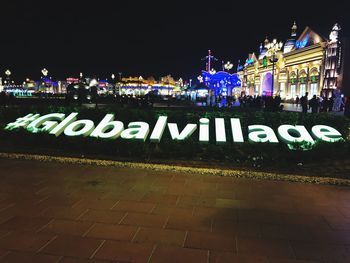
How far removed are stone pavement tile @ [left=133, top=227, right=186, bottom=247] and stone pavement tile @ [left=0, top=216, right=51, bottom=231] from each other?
127 cm

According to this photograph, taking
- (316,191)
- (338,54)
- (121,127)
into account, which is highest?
(338,54)

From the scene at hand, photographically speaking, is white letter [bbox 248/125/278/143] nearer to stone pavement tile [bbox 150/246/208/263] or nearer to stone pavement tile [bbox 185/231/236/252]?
stone pavement tile [bbox 185/231/236/252]

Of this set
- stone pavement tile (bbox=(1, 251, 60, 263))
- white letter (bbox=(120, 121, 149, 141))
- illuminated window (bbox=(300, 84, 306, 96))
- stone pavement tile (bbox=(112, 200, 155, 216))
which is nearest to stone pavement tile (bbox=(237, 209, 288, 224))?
stone pavement tile (bbox=(112, 200, 155, 216))

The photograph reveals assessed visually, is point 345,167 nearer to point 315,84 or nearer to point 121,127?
point 121,127

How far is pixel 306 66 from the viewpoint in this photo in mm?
48406

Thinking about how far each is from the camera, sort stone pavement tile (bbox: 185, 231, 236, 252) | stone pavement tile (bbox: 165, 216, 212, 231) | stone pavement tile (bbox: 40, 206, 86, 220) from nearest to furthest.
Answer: stone pavement tile (bbox: 185, 231, 236, 252), stone pavement tile (bbox: 165, 216, 212, 231), stone pavement tile (bbox: 40, 206, 86, 220)

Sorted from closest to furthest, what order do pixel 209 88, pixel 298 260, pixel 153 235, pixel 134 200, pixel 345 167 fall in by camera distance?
1. pixel 298 260
2. pixel 153 235
3. pixel 134 200
4. pixel 345 167
5. pixel 209 88

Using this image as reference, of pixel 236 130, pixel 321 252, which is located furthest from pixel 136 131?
pixel 321 252

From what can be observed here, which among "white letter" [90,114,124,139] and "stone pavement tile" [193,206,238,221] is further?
"white letter" [90,114,124,139]

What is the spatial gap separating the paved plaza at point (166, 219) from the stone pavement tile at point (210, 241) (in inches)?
0.4

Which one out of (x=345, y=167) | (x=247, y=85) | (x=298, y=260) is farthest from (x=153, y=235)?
(x=247, y=85)

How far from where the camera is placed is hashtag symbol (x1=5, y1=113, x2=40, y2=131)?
973 centimetres

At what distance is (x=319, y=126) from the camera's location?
8.69 metres

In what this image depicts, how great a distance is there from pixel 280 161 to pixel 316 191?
149cm
